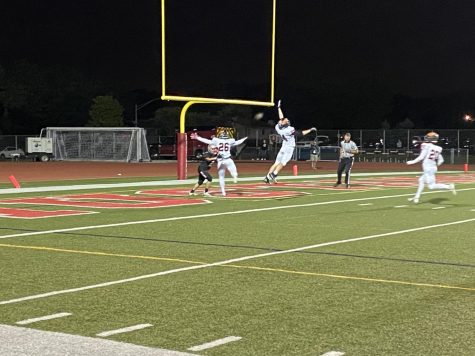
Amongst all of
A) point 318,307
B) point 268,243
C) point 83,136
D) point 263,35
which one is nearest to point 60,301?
point 318,307

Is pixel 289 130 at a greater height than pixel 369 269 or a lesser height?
greater

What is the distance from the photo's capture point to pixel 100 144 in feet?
173

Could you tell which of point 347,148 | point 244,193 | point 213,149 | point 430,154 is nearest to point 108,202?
point 213,149

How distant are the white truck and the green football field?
131 ft

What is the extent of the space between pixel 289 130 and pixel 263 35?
5.31 metres

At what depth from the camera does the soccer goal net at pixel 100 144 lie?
50938 millimetres

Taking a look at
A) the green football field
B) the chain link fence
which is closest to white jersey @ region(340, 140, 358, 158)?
the green football field

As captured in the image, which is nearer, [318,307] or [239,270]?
[318,307]

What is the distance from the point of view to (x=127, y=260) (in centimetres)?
841

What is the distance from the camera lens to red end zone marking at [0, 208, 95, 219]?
13305mm

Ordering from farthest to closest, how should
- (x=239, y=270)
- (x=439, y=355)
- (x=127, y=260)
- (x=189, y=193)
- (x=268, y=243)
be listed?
(x=189, y=193), (x=268, y=243), (x=127, y=260), (x=239, y=270), (x=439, y=355)

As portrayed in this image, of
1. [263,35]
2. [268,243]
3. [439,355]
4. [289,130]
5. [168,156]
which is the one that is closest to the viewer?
[439,355]

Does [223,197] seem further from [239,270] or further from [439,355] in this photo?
[439,355]

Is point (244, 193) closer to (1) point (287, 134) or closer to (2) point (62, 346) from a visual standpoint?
(1) point (287, 134)
